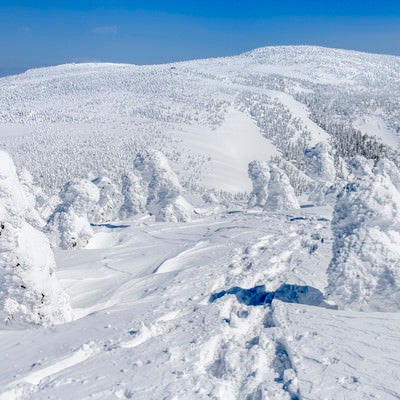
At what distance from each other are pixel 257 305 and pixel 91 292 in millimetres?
7930

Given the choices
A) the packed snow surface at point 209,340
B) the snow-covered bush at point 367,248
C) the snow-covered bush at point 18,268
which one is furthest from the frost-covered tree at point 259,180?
the snow-covered bush at point 18,268

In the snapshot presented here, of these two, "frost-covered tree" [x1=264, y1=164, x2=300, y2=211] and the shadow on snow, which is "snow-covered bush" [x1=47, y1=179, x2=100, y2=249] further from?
"frost-covered tree" [x1=264, y1=164, x2=300, y2=211]

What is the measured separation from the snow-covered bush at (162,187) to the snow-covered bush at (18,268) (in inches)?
1155

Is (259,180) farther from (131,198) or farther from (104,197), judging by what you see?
(104,197)

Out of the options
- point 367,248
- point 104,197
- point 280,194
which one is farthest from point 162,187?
point 367,248

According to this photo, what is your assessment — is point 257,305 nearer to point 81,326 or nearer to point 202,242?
point 81,326

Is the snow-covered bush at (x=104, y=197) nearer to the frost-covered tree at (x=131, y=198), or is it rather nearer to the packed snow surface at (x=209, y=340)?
the frost-covered tree at (x=131, y=198)

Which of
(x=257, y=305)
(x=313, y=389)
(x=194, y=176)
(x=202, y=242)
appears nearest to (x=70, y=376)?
(x=313, y=389)

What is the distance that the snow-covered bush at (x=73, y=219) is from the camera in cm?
3219

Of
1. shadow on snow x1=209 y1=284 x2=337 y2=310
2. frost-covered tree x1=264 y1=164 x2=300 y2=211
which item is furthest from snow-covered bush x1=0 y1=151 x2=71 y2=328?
frost-covered tree x1=264 y1=164 x2=300 y2=211

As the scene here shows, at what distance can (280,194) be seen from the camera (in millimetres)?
48281

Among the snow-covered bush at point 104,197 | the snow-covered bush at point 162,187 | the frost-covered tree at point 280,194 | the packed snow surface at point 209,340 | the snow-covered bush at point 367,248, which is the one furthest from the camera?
the snow-covered bush at point 104,197

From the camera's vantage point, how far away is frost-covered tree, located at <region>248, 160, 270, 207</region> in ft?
179

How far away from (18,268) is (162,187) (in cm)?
3175
